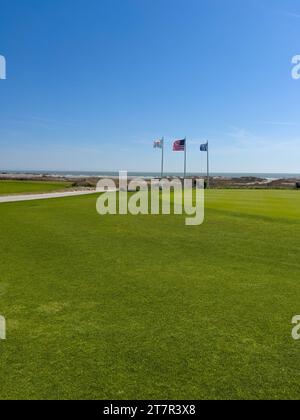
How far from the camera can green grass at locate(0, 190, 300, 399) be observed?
3.39 meters

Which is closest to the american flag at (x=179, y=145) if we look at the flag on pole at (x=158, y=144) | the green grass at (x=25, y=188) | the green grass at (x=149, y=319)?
the flag on pole at (x=158, y=144)

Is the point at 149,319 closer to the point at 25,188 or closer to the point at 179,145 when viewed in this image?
the point at 25,188

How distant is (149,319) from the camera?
15.6 ft

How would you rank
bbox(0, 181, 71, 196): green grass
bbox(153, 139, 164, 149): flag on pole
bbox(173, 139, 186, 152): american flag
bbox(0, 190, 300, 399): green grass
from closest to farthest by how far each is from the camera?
bbox(0, 190, 300, 399): green grass, bbox(0, 181, 71, 196): green grass, bbox(173, 139, 186, 152): american flag, bbox(153, 139, 164, 149): flag on pole

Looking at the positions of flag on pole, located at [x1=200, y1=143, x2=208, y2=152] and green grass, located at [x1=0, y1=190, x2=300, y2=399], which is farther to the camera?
flag on pole, located at [x1=200, y1=143, x2=208, y2=152]

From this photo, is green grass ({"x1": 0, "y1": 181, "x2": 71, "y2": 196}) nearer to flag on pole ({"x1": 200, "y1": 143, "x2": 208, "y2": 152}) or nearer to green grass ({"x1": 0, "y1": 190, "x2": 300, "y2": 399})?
flag on pole ({"x1": 200, "y1": 143, "x2": 208, "y2": 152})

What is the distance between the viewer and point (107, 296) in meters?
5.62

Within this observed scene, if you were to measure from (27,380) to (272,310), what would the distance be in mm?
3348

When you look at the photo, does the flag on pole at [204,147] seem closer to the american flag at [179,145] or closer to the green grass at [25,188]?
the american flag at [179,145]

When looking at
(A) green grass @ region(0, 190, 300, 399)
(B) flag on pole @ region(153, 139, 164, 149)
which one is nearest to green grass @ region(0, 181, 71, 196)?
(B) flag on pole @ region(153, 139, 164, 149)

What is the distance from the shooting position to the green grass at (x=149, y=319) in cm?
339

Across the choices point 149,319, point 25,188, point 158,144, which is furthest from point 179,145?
point 149,319
